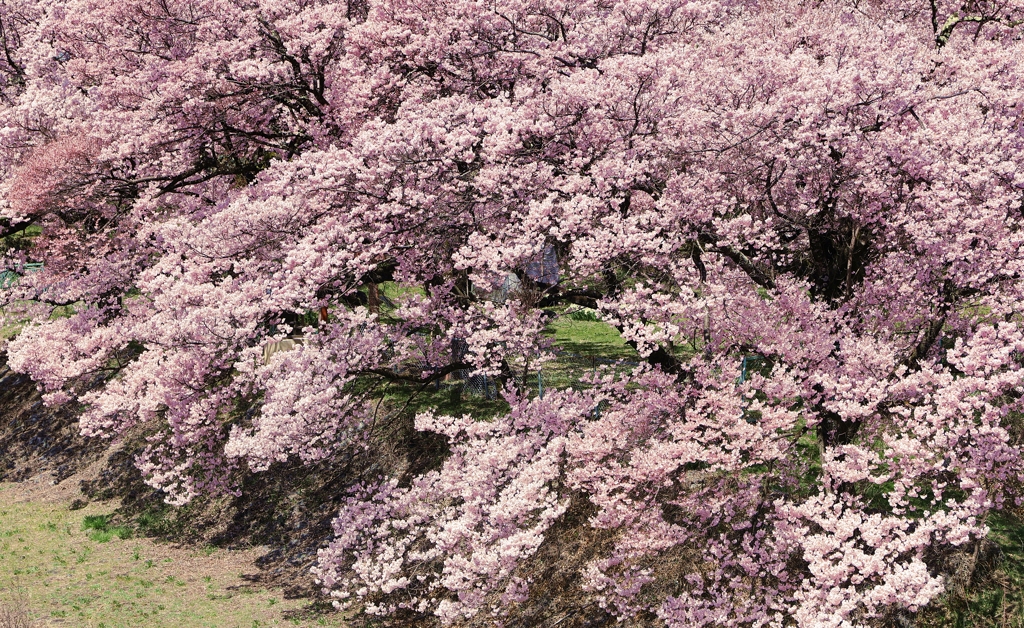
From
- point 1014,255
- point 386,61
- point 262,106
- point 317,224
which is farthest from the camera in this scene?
point 262,106

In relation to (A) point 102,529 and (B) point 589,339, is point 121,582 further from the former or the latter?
(B) point 589,339

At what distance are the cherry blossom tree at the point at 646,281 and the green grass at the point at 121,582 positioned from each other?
2.01m

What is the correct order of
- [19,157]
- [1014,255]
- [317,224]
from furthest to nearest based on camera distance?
1. [19,157]
2. [317,224]
3. [1014,255]

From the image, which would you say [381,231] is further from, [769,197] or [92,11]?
[92,11]

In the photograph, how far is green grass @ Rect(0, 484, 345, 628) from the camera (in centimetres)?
1720

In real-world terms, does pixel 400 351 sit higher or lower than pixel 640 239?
lower

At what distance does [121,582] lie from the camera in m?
19.0

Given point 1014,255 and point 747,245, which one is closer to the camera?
point 1014,255

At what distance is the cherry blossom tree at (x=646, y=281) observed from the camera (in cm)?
1306

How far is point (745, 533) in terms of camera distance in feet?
47.3

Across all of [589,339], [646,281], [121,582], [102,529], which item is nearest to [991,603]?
[646,281]

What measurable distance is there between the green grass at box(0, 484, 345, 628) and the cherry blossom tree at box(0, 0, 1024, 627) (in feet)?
6.59

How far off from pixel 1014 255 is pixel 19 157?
21.4 metres

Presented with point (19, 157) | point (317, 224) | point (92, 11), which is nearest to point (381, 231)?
point (317, 224)
